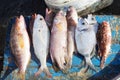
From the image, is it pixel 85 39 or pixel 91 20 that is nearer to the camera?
pixel 85 39

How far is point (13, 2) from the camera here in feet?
23.4

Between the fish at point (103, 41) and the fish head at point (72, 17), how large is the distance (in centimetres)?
39

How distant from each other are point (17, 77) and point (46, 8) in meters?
1.33

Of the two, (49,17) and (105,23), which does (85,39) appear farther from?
(49,17)

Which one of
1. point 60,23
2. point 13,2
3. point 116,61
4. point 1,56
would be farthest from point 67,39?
point 13,2

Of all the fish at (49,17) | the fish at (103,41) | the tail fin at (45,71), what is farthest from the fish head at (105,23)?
the tail fin at (45,71)

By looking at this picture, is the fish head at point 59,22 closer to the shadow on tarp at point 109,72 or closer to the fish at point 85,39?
the fish at point 85,39

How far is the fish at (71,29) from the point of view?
572cm

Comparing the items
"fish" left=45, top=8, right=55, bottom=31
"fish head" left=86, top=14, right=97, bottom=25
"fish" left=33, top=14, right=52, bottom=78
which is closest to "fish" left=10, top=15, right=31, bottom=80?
"fish" left=33, top=14, right=52, bottom=78

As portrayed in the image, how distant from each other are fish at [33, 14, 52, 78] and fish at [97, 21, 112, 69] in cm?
73

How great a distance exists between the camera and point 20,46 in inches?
226

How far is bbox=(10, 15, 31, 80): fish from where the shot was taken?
5633mm

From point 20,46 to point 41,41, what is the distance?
0.31 metres

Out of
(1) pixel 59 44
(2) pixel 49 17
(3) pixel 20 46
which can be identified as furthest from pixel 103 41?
(3) pixel 20 46
